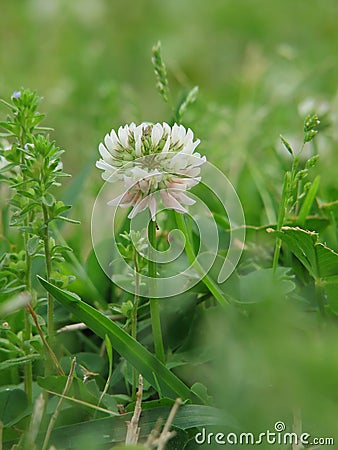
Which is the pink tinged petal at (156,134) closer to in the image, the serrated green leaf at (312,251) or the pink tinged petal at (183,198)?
the pink tinged petal at (183,198)

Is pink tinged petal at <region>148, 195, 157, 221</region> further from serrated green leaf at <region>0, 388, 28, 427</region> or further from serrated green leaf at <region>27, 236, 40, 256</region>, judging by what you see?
serrated green leaf at <region>0, 388, 28, 427</region>

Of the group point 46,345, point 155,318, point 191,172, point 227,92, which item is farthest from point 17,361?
point 227,92

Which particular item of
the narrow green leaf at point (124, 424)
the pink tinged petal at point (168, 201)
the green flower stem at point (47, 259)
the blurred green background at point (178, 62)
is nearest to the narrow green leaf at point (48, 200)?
the green flower stem at point (47, 259)

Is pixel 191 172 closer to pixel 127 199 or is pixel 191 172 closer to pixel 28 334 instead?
pixel 127 199

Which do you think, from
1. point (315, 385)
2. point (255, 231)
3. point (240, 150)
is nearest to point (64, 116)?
point (240, 150)

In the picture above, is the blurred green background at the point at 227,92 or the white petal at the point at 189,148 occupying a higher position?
the blurred green background at the point at 227,92

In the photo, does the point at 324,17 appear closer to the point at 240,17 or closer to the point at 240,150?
the point at 240,17
